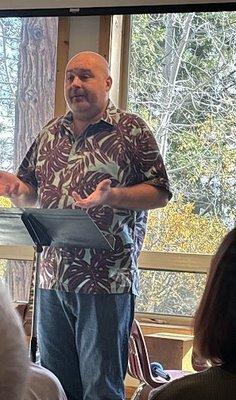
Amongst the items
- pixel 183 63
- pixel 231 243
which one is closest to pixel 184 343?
pixel 183 63

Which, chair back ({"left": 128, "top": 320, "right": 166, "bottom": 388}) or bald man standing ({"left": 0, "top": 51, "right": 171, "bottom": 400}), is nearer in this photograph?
bald man standing ({"left": 0, "top": 51, "right": 171, "bottom": 400})

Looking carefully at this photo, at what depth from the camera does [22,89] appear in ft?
13.3

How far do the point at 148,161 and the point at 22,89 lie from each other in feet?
5.15

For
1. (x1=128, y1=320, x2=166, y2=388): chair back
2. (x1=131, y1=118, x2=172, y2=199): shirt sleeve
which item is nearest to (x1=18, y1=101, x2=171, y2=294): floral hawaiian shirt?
(x1=131, y1=118, x2=172, y2=199): shirt sleeve

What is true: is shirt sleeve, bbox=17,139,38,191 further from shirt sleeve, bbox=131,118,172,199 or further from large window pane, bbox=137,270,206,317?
large window pane, bbox=137,270,206,317

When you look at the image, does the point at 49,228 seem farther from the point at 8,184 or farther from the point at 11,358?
the point at 11,358

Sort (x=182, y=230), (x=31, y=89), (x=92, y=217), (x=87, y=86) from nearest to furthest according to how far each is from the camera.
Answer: (x=92, y=217), (x=87, y=86), (x=182, y=230), (x=31, y=89)

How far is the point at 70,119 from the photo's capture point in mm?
2900

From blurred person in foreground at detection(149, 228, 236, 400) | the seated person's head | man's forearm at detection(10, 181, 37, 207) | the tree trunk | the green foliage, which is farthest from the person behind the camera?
the tree trunk

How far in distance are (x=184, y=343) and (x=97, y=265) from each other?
3.31 ft

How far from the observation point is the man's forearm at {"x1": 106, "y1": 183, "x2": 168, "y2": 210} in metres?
2.55

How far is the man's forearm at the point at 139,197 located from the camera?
8.38 feet

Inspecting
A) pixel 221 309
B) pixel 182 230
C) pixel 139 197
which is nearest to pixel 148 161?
pixel 139 197

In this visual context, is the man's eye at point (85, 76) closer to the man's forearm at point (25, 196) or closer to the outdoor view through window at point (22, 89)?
the man's forearm at point (25, 196)
